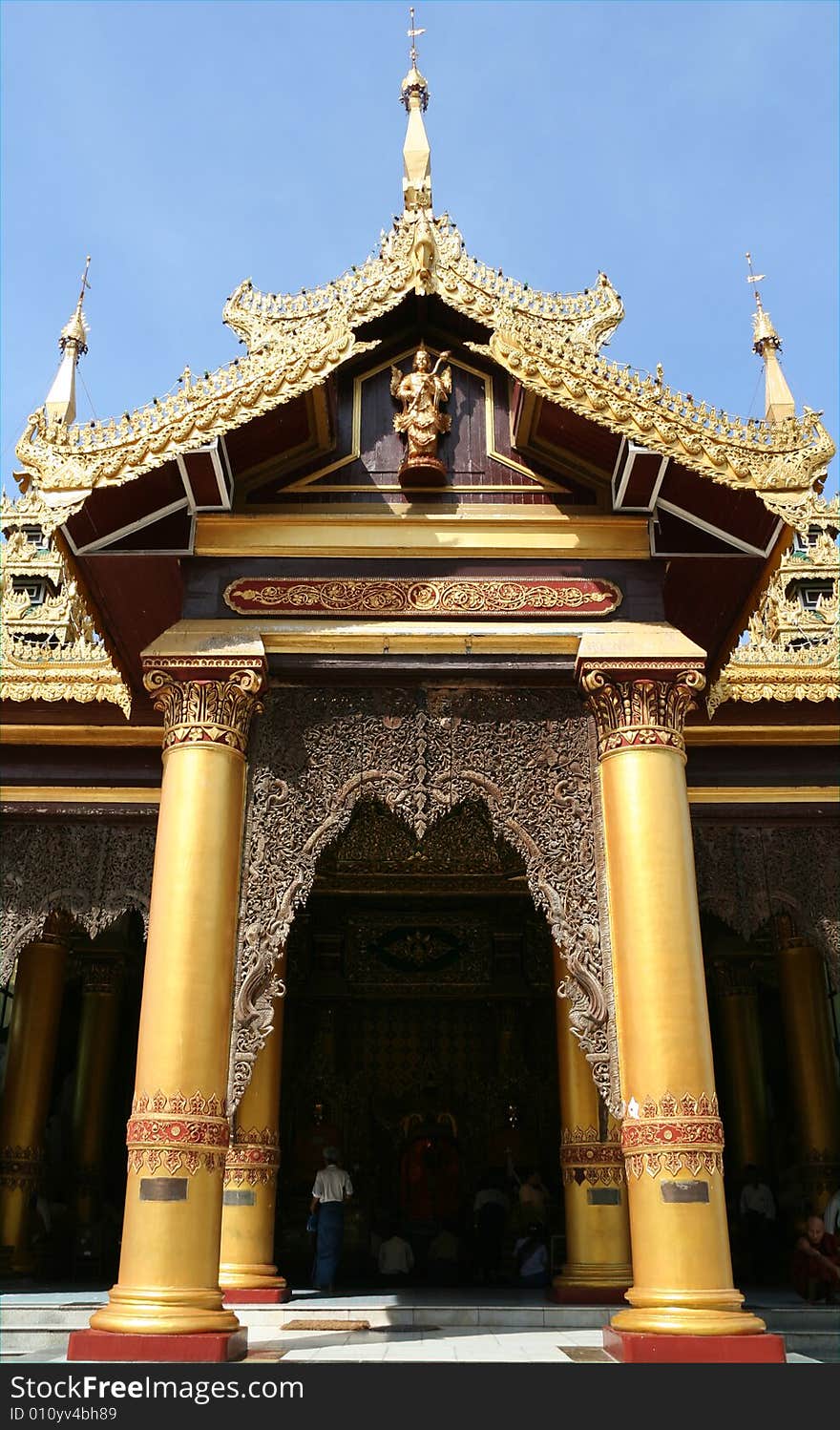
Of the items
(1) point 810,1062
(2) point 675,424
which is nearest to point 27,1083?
(1) point 810,1062

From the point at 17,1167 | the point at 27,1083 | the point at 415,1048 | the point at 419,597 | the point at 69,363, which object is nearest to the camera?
the point at 419,597

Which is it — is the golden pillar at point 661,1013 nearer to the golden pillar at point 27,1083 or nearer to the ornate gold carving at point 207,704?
the ornate gold carving at point 207,704

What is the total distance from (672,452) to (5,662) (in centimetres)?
616

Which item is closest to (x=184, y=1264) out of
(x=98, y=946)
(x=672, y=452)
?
(x=672, y=452)

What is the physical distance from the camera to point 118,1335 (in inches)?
221

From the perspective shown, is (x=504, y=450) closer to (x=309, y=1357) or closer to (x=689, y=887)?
(x=689, y=887)

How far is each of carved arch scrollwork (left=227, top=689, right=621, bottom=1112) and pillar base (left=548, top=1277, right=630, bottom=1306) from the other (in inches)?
135

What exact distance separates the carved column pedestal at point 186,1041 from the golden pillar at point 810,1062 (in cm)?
745

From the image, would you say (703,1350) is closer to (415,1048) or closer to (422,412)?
(422,412)

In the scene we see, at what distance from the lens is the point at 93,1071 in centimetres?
1342

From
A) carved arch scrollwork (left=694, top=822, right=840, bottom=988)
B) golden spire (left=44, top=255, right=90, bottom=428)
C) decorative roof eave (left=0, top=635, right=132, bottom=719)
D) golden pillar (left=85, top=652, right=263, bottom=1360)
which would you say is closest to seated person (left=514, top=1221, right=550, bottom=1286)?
carved arch scrollwork (left=694, top=822, right=840, bottom=988)

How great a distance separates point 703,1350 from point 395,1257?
6.34 metres

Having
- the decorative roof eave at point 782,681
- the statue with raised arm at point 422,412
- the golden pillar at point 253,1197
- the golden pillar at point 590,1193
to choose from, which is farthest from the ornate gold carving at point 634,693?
the golden pillar at point 253,1197

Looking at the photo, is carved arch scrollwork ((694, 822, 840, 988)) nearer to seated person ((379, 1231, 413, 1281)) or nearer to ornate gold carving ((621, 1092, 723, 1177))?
ornate gold carving ((621, 1092, 723, 1177))
